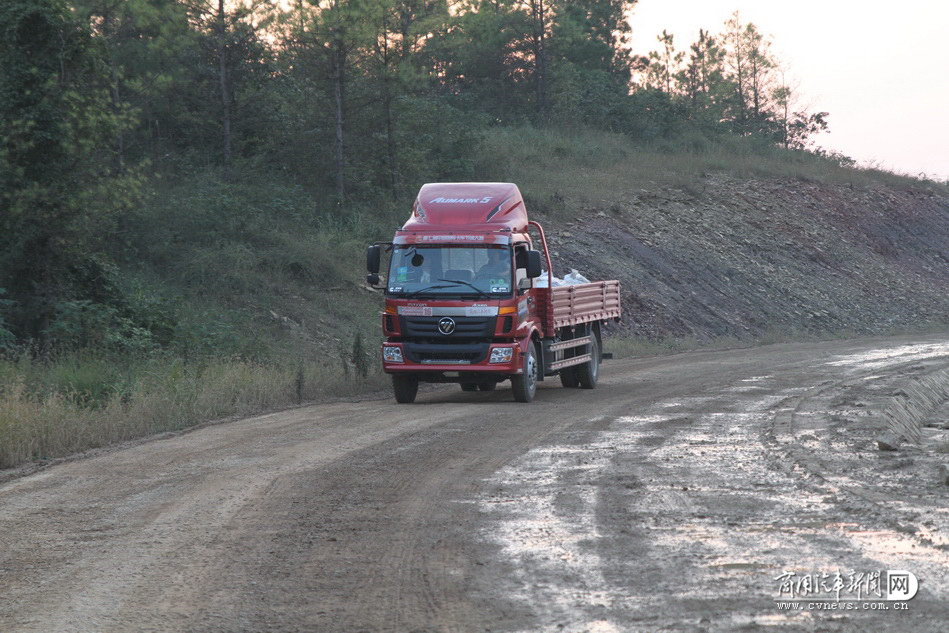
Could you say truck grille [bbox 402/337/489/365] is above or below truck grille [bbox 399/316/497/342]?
below

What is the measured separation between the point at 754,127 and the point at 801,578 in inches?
2575

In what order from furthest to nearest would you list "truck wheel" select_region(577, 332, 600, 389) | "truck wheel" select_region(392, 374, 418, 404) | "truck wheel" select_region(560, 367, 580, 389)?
"truck wheel" select_region(560, 367, 580, 389), "truck wheel" select_region(577, 332, 600, 389), "truck wheel" select_region(392, 374, 418, 404)

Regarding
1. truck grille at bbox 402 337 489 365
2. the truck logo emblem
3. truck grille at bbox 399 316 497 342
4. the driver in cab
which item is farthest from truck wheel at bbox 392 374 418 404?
the driver in cab

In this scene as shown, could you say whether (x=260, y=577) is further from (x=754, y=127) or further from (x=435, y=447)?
(x=754, y=127)

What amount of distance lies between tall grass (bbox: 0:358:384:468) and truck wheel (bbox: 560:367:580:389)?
11.8ft

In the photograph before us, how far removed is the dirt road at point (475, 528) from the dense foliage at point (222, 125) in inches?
311

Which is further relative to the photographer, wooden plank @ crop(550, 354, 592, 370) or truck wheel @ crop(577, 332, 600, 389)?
truck wheel @ crop(577, 332, 600, 389)

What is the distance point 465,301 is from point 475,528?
9.59m

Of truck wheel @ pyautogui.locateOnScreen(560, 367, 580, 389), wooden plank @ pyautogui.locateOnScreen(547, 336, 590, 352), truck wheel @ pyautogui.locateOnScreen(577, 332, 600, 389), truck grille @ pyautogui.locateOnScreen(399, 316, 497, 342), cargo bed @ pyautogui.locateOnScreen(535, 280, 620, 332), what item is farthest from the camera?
truck wheel @ pyautogui.locateOnScreen(560, 367, 580, 389)

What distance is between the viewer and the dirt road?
6078mm

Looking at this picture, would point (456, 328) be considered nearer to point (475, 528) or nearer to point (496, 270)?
point (496, 270)

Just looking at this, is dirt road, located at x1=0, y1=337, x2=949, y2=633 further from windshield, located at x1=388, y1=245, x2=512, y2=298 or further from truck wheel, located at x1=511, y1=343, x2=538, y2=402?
windshield, located at x1=388, y1=245, x2=512, y2=298

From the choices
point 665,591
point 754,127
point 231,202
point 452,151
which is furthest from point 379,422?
point 754,127

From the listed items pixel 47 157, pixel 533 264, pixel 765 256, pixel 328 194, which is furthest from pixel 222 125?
pixel 765 256
